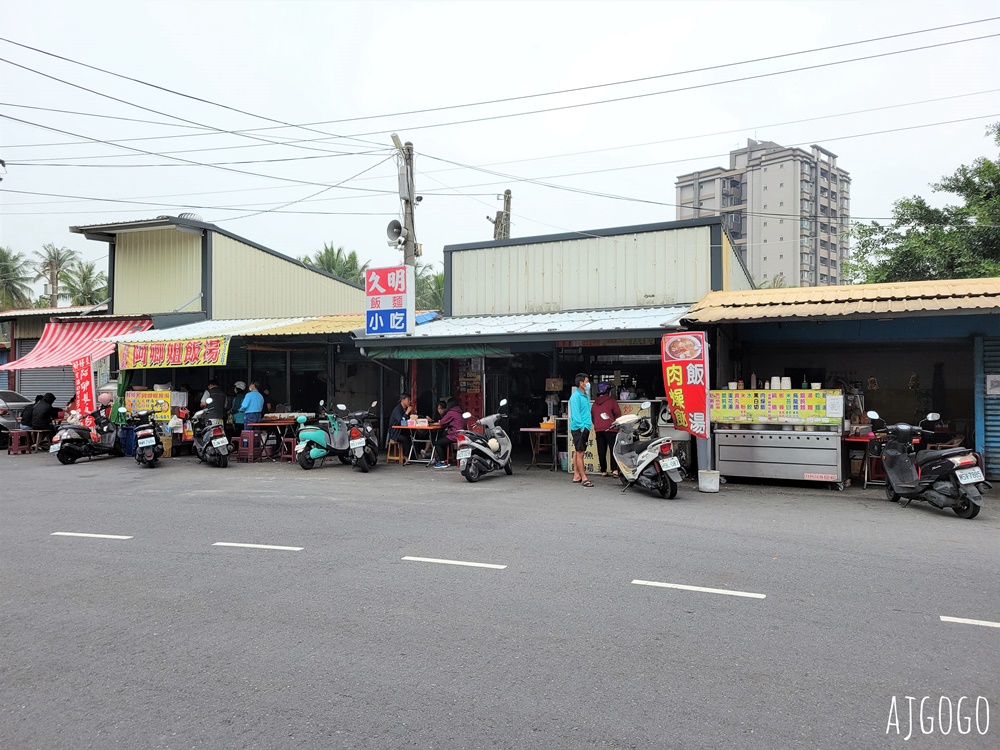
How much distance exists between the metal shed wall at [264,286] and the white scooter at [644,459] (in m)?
14.1

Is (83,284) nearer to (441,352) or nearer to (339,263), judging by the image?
(339,263)

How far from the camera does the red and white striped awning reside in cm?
1803

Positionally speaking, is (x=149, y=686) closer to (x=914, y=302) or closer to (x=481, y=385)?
(x=914, y=302)

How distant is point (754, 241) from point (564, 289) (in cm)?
6832

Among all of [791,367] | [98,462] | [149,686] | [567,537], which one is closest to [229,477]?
[98,462]

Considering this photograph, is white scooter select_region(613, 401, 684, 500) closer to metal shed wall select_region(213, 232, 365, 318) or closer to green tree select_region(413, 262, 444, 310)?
metal shed wall select_region(213, 232, 365, 318)

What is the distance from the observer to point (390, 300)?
47.8 ft

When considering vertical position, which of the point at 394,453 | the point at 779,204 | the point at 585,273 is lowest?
the point at 394,453

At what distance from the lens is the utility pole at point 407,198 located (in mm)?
15586

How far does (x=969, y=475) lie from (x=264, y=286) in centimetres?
1959

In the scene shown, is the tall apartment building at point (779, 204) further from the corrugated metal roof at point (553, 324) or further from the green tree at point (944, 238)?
the corrugated metal roof at point (553, 324)

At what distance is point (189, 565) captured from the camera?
6.26 m

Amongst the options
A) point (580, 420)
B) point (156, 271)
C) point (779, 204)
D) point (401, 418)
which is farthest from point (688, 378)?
point (779, 204)

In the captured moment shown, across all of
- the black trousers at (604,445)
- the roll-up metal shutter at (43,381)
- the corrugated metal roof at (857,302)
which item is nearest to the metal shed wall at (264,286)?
the roll-up metal shutter at (43,381)
